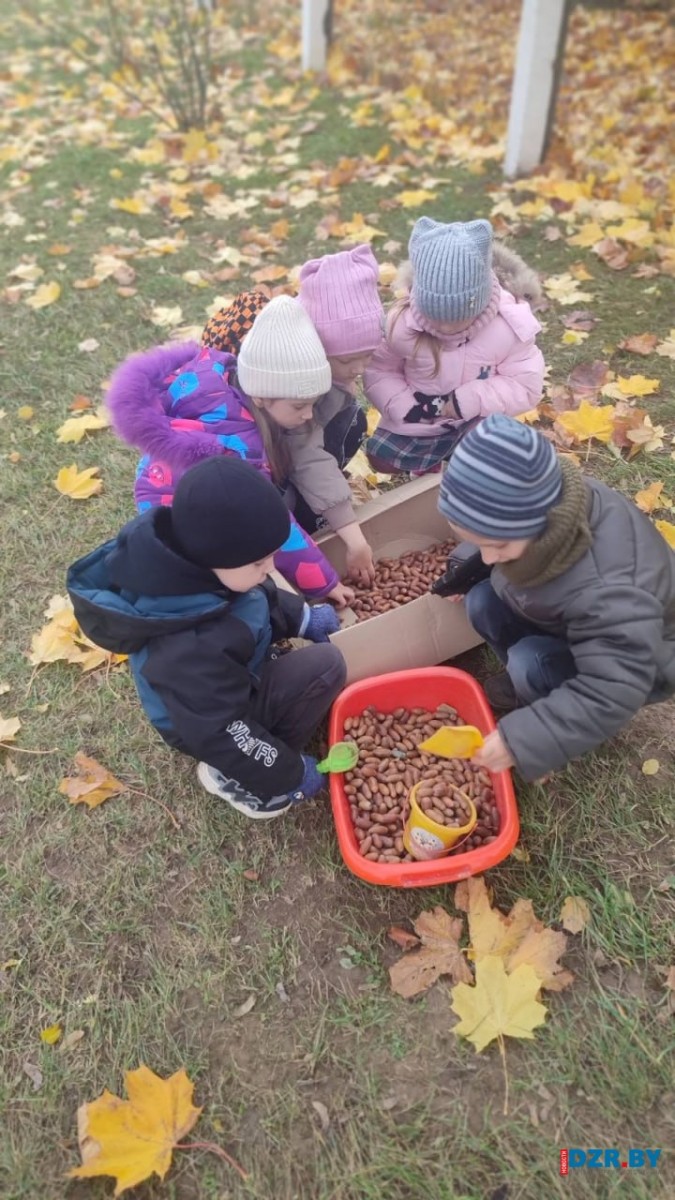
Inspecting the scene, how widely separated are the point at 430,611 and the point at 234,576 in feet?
2.57

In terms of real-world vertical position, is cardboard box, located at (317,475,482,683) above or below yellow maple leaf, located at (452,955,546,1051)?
above

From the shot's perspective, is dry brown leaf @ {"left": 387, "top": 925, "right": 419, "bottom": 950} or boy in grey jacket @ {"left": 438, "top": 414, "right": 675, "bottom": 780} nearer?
boy in grey jacket @ {"left": 438, "top": 414, "right": 675, "bottom": 780}

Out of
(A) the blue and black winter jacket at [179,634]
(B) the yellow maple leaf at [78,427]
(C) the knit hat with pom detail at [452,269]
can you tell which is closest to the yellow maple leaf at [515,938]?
(A) the blue and black winter jacket at [179,634]

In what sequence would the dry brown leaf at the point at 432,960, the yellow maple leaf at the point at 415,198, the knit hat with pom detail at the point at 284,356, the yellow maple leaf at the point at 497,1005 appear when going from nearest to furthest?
the yellow maple leaf at the point at 497,1005 → the dry brown leaf at the point at 432,960 → the knit hat with pom detail at the point at 284,356 → the yellow maple leaf at the point at 415,198

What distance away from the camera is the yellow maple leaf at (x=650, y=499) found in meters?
2.92

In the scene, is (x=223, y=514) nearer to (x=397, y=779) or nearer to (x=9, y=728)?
(x=397, y=779)

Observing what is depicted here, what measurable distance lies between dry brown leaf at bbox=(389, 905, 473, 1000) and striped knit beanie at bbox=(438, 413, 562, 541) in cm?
96

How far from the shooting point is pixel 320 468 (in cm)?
264

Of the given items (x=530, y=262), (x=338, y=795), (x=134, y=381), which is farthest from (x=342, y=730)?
(x=530, y=262)

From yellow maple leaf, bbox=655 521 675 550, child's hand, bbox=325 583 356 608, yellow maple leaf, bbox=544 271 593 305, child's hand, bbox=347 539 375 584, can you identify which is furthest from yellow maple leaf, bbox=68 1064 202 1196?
yellow maple leaf, bbox=544 271 593 305

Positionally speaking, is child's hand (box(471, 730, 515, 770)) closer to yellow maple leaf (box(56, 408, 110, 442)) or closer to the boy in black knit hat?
the boy in black knit hat

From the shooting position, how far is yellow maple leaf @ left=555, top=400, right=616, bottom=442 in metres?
3.21

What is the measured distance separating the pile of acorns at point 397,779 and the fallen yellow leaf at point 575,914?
24 centimetres

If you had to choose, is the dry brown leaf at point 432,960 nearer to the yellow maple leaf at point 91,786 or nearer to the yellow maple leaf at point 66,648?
the yellow maple leaf at point 91,786
